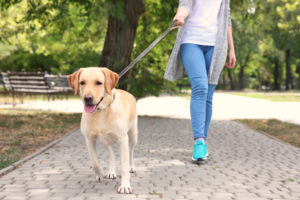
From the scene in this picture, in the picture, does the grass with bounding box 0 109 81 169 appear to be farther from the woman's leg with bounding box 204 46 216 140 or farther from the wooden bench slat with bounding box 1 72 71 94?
the wooden bench slat with bounding box 1 72 71 94

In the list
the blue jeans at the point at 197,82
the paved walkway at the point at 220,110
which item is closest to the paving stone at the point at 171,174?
the blue jeans at the point at 197,82

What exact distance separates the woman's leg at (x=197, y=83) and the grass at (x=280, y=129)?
130 inches

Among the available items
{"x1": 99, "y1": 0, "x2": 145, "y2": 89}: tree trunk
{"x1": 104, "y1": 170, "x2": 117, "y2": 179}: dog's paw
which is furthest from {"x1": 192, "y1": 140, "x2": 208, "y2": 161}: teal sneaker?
{"x1": 99, "y1": 0, "x2": 145, "y2": 89}: tree trunk

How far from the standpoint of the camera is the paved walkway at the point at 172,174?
12.9 feet

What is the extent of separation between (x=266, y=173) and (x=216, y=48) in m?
1.73

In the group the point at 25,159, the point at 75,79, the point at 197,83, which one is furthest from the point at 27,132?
the point at 75,79

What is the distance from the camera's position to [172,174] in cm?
475

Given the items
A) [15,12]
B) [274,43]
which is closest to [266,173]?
[15,12]

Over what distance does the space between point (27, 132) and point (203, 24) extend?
4.72 meters

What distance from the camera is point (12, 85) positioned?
15.7m

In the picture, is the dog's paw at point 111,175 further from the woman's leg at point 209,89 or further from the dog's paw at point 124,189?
the woman's leg at point 209,89

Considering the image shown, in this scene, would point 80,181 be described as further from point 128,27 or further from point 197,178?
point 128,27

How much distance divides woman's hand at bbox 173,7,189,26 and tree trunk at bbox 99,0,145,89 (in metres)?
6.07

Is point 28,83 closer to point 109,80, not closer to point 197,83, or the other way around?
point 197,83
